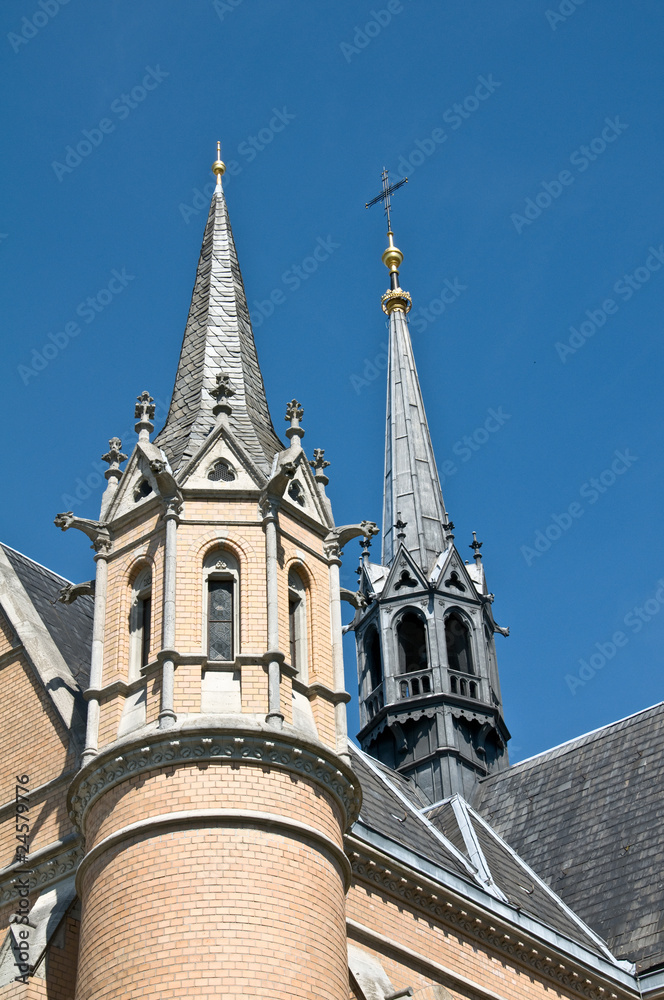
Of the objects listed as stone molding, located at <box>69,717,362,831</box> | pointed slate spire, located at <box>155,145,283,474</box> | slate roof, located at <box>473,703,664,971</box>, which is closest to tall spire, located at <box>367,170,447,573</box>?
slate roof, located at <box>473,703,664,971</box>

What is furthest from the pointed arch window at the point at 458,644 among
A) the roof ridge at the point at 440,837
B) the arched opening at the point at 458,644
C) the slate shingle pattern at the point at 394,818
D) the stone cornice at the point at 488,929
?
the stone cornice at the point at 488,929

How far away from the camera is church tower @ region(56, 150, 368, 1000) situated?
16109 mm

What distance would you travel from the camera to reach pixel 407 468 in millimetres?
43094

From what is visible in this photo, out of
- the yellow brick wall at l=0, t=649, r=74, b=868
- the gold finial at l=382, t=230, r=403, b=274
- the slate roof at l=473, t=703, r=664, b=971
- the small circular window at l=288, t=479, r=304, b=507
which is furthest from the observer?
the gold finial at l=382, t=230, r=403, b=274

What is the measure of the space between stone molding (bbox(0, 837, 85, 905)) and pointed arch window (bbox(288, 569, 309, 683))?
3710mm

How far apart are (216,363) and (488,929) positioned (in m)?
10.1

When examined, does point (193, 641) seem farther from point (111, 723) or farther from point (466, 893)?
point (466, 893)

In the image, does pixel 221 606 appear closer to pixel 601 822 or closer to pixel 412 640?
pixel 601 822

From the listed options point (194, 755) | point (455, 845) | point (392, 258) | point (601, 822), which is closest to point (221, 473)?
point (194, 755)

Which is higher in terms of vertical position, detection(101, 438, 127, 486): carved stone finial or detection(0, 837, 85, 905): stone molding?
detection(101, 438, 127, 486): carved stone finial

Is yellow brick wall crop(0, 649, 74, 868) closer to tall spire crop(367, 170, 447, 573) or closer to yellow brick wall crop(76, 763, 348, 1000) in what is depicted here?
yellow brick wall crop(76, 763, 348, 1000)

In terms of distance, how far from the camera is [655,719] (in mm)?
32406

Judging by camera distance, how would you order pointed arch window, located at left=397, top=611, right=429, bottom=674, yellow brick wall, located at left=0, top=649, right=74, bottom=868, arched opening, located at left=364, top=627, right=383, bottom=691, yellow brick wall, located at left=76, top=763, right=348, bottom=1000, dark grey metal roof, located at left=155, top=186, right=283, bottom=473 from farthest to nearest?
1. arched opening, located at left=364, top=627, right=383, bottom=691
2. pointed arch window, located at left=397, top=611, right=429, bottom=674
3. dark grey metal roof, located at left=155, top=186, right=283, bottom=473
4. yellow brick wall, located at left=0, top=649, right=74, bottom=868
5. yellow brick wall, located at left=76, top=763, right=348, bottom=1000

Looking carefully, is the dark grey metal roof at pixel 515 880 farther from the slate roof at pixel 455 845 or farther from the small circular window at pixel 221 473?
the small circular window at pixel 221 473
